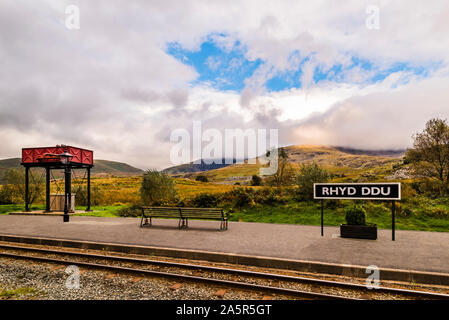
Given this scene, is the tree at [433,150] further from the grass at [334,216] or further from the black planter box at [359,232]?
the black planter box at [359,232]

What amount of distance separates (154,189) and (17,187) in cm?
1973

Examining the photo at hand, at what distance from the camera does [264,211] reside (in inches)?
720

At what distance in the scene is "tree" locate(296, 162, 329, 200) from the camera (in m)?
19.2

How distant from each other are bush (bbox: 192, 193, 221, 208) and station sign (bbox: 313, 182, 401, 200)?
35.9ft

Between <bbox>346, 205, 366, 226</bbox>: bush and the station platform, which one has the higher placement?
<bbox>346, 205, 366, 226</bbox>: bush

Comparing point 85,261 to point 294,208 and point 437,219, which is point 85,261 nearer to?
point 294,208

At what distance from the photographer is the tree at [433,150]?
84.3ft

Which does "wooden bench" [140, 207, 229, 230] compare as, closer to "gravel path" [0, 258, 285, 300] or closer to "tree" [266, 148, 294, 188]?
"gravel path" [0, 258, 285, 300]

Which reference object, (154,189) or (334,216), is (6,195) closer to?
(154,189)

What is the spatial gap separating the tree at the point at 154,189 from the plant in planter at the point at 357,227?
15.2 metres
